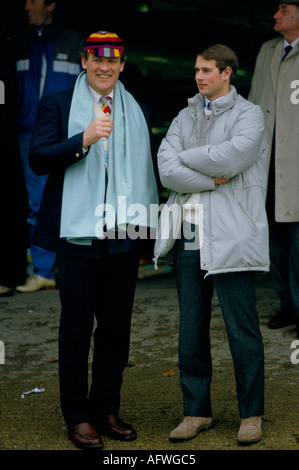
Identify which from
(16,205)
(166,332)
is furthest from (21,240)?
(166,332)

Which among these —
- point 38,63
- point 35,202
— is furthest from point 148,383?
point 38,63

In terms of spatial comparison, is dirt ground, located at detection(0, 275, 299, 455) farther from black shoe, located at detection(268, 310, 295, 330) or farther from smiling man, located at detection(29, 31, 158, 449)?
smiling man, located at detection(29, 31, 158, 449)

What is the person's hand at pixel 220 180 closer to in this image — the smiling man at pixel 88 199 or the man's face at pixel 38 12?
the smiling man at pixel 88 199

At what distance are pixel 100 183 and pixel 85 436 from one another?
123 centimetres

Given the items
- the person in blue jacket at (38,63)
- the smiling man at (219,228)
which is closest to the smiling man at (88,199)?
the smiling man at (219,228)

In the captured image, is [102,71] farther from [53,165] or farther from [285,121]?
[285,121]

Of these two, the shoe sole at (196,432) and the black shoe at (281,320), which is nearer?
the shoe sole at (196,432)

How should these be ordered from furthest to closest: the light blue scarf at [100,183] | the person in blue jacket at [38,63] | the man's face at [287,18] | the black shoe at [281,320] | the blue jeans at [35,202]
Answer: the blue jeans at [35,202], the person in blue jacket at [38,63], the black shoe at [281,320], the man's face at [287,18], the light blue scarf at [100,183]

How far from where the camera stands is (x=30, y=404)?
180 inches

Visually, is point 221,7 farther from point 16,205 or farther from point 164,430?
point 164,430

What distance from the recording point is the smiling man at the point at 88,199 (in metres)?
3.94

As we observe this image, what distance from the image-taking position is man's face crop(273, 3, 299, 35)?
5512mm

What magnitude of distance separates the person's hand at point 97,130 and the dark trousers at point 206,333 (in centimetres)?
68

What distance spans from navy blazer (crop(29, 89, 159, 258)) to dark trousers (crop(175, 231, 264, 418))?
1.26 ft
